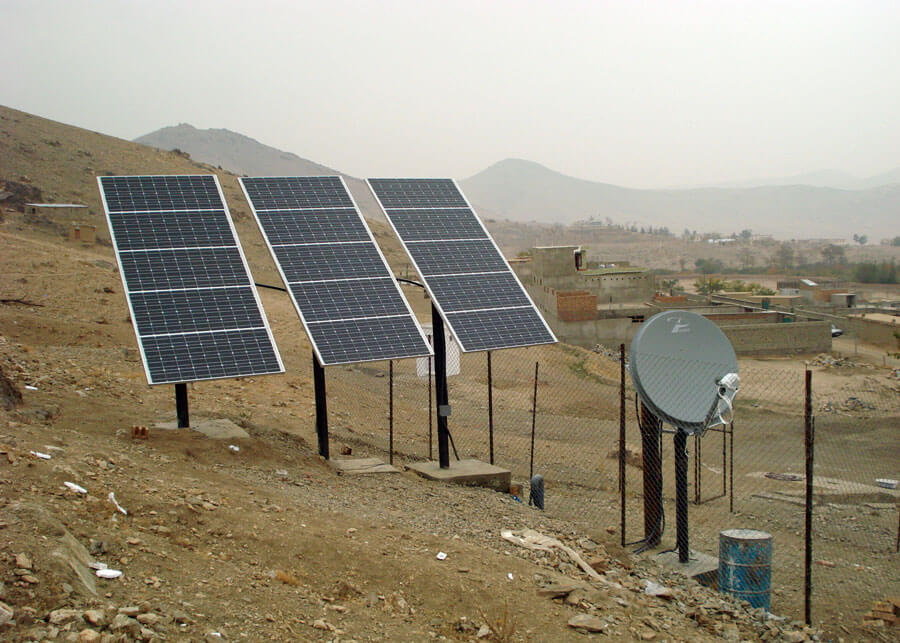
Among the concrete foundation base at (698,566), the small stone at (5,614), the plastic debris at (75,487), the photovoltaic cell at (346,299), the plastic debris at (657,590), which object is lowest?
the concrete foundation base at (698,566)

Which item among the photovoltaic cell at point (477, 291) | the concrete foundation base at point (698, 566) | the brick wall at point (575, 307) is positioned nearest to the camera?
the concrete foundation base at point (698, 566)

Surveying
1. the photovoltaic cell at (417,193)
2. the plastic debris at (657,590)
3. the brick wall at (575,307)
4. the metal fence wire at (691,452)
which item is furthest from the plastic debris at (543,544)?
the brick wall at (575,307)

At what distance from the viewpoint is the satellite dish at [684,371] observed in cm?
1084

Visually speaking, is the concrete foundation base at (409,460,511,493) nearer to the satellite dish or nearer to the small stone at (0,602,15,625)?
the satellite dish

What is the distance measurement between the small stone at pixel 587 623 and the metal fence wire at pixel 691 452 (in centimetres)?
361

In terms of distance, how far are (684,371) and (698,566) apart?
2468 mm

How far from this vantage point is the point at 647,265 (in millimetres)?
158750

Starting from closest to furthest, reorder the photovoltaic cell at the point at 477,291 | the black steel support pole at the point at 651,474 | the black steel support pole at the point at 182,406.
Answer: the black steel support pole at the point at 651,474 < the black steel support pole at the point at 182,406 < the photovoltaic cell at the point at 477,291

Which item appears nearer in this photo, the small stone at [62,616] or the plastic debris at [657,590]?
the small stone at [62,616]

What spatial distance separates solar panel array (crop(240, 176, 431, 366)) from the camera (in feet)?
42.1

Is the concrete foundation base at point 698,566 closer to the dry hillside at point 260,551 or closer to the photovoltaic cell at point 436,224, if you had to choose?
the dry hillside at point 260,551

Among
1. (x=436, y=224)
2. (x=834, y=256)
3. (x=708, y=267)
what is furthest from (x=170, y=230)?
(x=834, y=256)

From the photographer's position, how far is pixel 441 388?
46.1 ft

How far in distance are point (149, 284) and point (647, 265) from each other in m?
152
